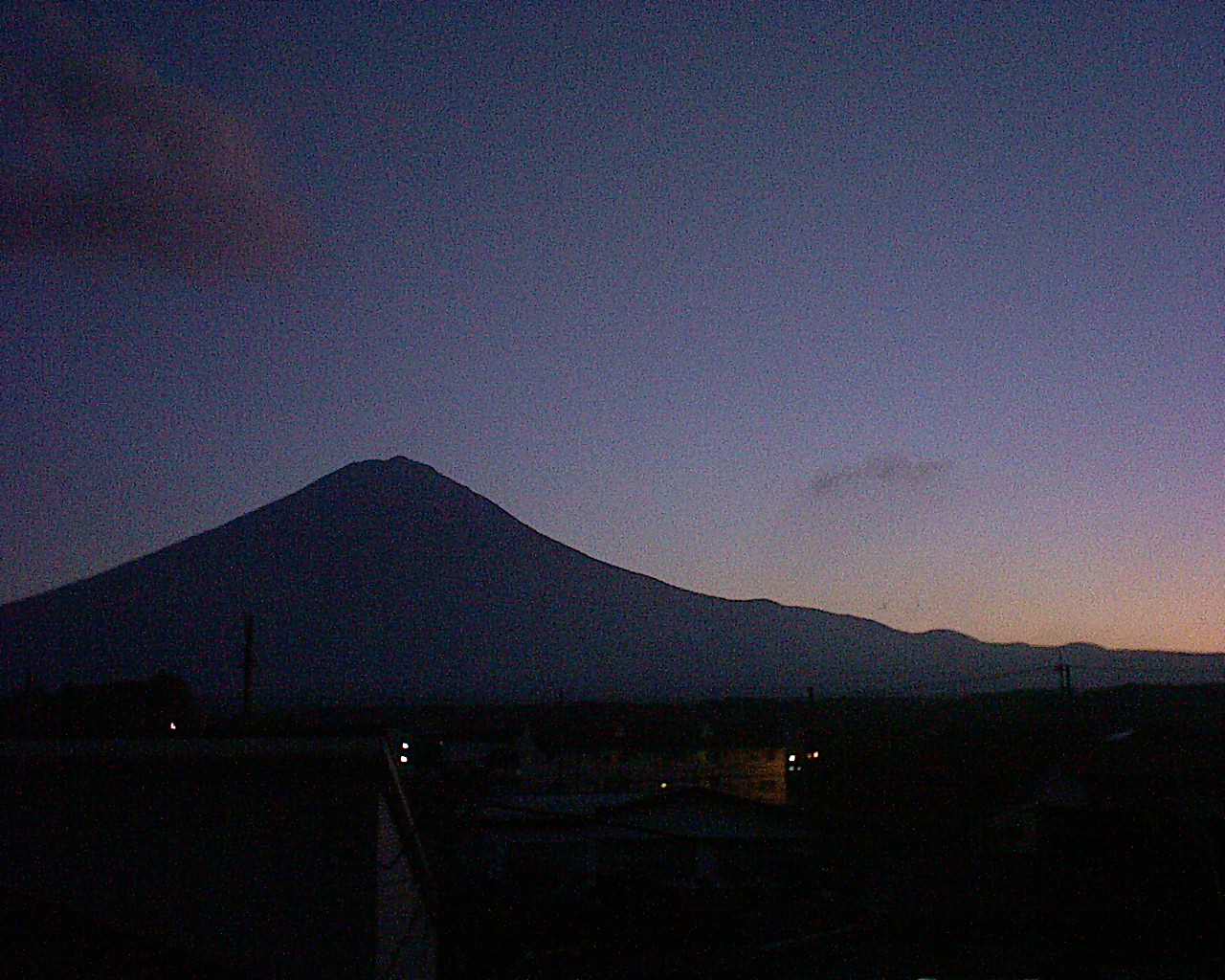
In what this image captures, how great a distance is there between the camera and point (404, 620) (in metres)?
142

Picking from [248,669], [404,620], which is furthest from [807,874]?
[404,620]

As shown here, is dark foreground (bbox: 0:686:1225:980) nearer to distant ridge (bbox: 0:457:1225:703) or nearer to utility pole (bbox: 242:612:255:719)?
utility pole (bbox: 242:612:255:719)

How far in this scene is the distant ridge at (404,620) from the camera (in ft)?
417

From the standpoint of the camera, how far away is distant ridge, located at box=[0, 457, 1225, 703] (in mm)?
127000

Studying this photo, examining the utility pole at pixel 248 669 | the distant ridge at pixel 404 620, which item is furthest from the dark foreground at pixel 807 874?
the distant ridge at pixel 404 620

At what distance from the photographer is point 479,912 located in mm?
13641

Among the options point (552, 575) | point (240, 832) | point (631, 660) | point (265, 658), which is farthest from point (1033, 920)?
point (552, 575)

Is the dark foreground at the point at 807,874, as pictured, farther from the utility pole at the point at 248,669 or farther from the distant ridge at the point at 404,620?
the distant ridge at the point at 404,620

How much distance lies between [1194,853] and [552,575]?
144 meters

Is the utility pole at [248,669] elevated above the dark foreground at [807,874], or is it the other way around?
the utility pole at [248,669]

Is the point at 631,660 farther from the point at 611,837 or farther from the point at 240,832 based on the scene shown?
the point at 240,832

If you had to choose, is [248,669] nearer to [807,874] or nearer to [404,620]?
[807,874]

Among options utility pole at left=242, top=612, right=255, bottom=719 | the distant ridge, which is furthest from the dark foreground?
the distant ridge

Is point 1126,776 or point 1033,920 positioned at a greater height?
point 1126,776
